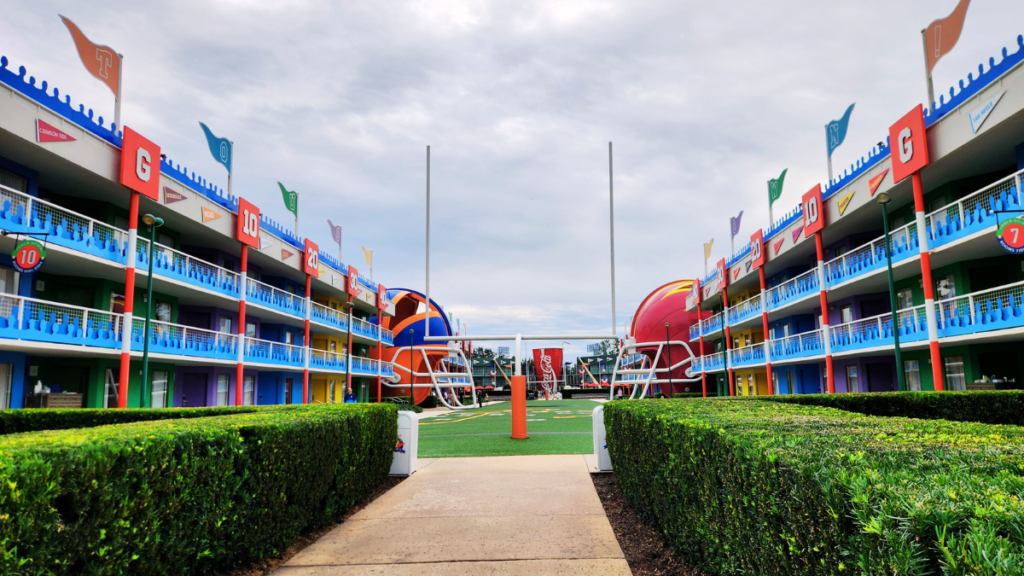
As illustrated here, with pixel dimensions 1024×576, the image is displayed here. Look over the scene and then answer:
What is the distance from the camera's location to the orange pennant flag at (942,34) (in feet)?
65.1

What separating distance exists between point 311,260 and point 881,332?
29.2 meters

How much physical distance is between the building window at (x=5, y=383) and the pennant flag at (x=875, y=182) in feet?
97.1

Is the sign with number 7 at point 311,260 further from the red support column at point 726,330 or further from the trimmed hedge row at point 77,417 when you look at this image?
the red support column at point 726,330

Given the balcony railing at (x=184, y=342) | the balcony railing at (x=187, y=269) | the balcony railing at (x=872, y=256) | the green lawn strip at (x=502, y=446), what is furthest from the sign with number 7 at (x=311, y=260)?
the balcony railing at (x=872, y=256)

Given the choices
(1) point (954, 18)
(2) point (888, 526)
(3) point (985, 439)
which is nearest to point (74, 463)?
(2) point (888, 526)

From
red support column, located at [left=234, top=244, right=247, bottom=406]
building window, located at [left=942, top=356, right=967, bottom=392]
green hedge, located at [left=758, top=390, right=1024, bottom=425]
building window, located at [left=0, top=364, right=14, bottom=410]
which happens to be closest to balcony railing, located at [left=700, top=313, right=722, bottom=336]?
building window, located at [left=942, top=356, right=967, bottom=392]

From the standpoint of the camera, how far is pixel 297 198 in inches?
1452

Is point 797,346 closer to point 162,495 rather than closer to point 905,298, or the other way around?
point 905,298

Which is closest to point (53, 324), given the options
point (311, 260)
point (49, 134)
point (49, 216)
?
point (49, 216)

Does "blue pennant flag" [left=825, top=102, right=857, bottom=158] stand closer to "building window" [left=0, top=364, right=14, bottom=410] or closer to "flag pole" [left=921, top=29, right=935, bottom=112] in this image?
"flag pole" [left=921, top=29, right=935, bottom=112]

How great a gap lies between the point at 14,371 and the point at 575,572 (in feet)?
67.1

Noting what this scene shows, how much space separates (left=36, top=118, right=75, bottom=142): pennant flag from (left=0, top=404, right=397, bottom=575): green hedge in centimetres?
1523

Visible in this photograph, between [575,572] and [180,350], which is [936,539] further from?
[180,350]

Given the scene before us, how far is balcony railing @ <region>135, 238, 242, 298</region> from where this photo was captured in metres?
21.9
